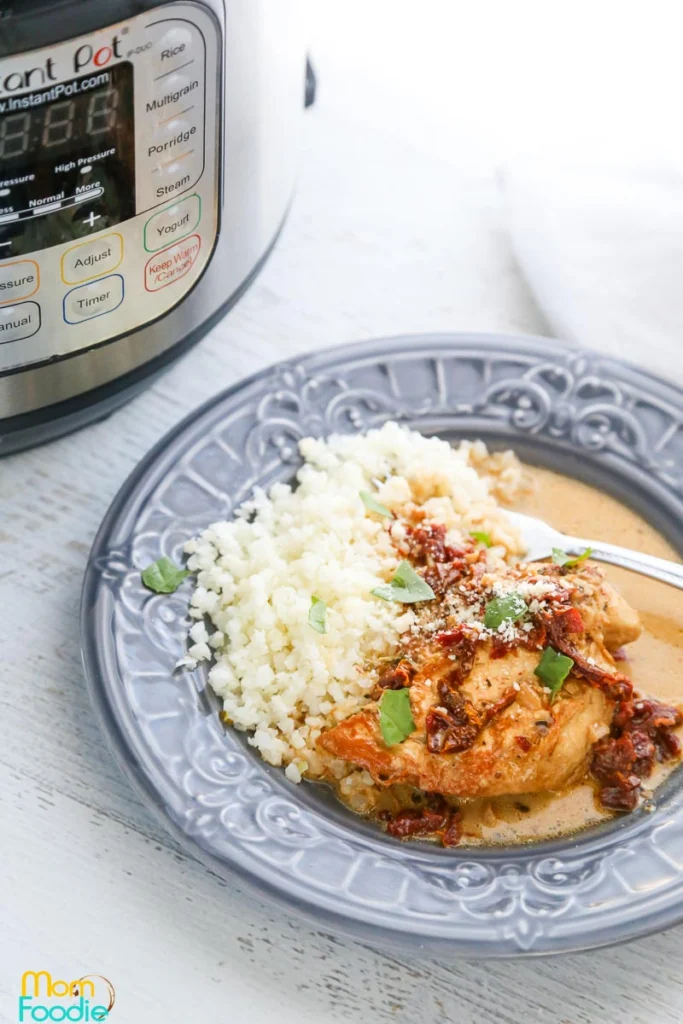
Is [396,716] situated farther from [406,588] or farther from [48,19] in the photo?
[48,19]

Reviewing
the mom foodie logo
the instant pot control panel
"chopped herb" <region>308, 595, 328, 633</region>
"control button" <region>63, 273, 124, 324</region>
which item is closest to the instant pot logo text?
the instant pot control panel

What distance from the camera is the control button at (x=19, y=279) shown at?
1.10m


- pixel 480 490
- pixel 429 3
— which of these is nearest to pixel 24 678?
pixel 480 490

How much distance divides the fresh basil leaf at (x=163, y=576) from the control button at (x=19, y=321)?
0.26 metres

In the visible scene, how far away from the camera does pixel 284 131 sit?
53.5 inches

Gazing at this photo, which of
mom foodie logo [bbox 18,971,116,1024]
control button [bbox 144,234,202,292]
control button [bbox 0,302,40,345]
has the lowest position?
mom foodie logo [bbox 18,971,116,1024]

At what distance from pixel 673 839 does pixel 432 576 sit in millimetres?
333

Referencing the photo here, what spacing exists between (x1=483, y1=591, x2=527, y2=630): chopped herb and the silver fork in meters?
0.14

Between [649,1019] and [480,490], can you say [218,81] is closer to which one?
[480,490]

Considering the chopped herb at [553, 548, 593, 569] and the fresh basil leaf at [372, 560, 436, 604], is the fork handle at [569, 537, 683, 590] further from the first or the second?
the fresh basil leaf at [372, 560, 436, 604]

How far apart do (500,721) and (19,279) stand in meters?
0.61

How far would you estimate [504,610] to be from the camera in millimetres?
1125

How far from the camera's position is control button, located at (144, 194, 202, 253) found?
117cm

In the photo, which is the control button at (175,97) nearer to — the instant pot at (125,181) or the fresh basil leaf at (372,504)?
the instant pot at (125,181)
